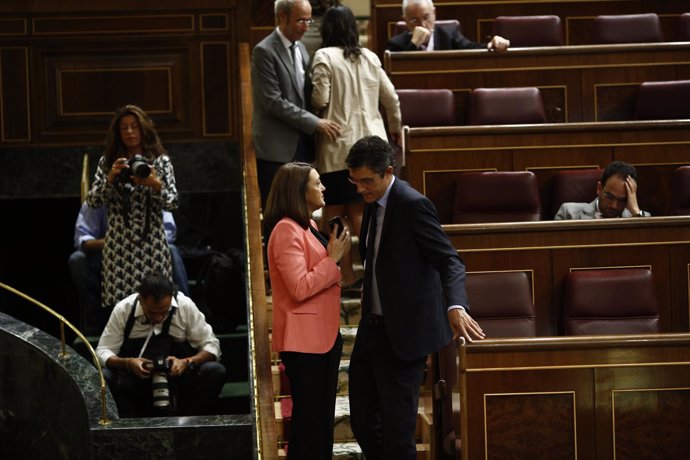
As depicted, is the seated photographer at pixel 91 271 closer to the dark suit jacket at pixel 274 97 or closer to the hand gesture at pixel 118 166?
the hand gesture at pixel 118 166

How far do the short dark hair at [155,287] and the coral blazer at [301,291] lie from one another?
2.68ft

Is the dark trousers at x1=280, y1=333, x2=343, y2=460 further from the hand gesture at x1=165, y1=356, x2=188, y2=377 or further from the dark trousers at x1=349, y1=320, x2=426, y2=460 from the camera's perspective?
the hand gesture at x1=165, y1=356, x2=188, y2=377

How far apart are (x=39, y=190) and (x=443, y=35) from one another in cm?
190

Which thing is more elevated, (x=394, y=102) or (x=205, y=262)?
(x=394, y=102)

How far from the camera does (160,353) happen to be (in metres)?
3.84

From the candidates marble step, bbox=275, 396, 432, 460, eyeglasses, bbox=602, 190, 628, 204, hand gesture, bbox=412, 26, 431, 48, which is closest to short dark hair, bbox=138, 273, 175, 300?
marble step, bbox=275, 396, 432, 460

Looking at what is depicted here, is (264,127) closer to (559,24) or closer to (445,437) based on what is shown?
(445,437)

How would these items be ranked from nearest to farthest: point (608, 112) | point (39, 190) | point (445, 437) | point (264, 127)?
point (445, 437), point (264, 127), point (608, 112), point (39, 190)

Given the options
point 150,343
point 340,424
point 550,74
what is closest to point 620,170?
point 550,74

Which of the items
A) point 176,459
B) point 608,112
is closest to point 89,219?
point 176,459

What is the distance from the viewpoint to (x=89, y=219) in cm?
440

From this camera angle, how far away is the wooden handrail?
124 inches

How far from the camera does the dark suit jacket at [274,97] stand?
4.21 metres

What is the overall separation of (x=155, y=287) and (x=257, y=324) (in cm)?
46
